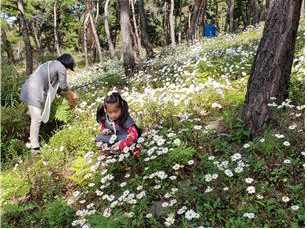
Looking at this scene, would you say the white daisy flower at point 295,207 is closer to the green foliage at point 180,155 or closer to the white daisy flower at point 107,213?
the green foliage at point 180,155

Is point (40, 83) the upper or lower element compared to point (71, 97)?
upper

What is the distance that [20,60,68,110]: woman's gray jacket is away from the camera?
204 inches

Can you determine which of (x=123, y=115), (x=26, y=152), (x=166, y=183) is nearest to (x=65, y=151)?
(x=26, y=152)

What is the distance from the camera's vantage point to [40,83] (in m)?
5.23

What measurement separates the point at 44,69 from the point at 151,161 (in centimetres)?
284

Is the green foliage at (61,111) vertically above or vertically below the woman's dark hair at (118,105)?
below

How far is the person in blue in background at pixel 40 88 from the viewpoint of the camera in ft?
17.1

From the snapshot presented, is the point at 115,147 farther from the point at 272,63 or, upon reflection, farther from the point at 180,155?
the point at 272,63

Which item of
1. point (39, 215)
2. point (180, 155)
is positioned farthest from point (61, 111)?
point (180, 155)

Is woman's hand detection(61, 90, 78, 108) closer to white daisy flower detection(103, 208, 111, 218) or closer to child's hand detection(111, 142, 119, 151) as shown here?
child's hand detection(111, 142, 119, 151)

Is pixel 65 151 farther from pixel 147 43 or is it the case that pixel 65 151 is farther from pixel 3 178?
pixel 147 43

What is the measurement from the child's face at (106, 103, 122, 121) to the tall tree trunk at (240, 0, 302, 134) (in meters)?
1.78

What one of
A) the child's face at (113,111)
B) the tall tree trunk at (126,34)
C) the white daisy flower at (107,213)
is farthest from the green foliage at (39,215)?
the tall tree trunk at (126,34)

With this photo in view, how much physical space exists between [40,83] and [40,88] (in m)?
0.10
